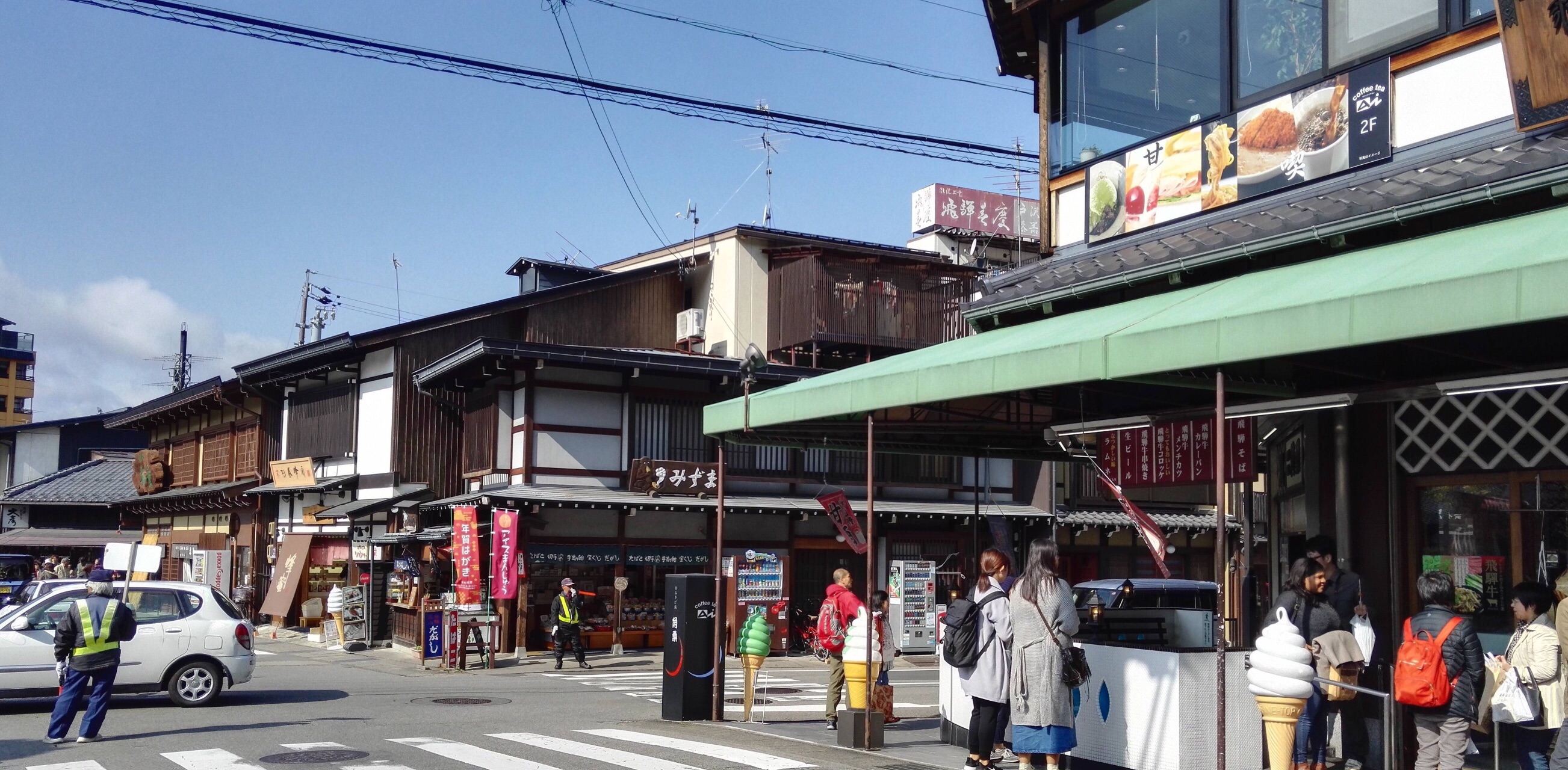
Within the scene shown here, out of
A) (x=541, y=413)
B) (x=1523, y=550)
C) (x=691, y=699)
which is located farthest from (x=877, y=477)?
(x=1523, y=550)

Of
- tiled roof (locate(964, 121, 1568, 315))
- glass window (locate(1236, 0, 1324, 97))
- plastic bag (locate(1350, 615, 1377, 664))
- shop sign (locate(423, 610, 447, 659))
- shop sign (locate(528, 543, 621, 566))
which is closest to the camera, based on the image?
tiled roof (locate(964, 121, 1568, 315))

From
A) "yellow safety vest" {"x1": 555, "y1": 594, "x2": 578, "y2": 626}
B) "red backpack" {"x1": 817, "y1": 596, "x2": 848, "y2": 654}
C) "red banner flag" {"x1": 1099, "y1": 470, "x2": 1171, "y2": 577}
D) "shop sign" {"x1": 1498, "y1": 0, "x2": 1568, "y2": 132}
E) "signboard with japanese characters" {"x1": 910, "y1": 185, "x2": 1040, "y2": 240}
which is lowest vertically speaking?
"yellow safety vest" {"x1": 555, "y1": 594, "x2": 578, "y2": 626}

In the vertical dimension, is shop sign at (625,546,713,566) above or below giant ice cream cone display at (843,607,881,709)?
above

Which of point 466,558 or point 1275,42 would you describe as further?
point 466,558

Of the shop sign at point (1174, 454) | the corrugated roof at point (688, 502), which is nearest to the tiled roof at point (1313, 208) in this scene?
the shop sign at point (1174, 454)

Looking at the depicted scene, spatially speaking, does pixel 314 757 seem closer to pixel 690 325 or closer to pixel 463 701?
pixel 463 701

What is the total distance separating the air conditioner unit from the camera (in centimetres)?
2995

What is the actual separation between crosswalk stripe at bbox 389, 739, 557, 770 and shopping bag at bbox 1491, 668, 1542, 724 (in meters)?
6.85


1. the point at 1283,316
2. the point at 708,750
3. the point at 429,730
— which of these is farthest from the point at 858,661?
the point at 1283,316

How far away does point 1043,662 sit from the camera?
9102mm

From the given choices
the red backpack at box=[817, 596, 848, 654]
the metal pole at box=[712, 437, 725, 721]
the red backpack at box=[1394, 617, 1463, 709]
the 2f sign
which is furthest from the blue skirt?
the 2f sign

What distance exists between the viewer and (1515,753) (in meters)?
8.97

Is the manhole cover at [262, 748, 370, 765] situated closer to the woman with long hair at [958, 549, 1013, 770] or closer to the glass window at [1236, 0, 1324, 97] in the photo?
the woman with long hair at [958, 549, 1013, 770]

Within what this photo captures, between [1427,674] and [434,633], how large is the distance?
58.6 feet
